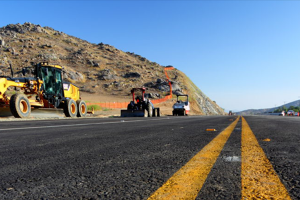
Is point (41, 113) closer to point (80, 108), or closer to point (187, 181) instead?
point (80, 108)

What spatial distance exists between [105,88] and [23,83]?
166 feet

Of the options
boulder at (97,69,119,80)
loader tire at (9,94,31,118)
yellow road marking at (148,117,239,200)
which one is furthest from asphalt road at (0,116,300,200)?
boulder at (97,69,119,80)

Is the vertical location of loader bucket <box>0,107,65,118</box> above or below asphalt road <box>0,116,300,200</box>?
above

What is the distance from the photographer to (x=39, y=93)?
13.5 metres

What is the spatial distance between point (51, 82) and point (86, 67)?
62.7 meters

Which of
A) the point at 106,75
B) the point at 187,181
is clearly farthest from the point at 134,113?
the point at 106,75

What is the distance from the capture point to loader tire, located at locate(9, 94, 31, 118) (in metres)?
11.3

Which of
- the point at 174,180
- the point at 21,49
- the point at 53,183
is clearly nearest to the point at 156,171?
the point at 174,180

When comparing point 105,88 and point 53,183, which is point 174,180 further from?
point 105,88

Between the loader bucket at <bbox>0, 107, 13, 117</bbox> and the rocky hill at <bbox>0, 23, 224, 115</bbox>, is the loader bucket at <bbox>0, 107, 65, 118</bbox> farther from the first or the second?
the rocky hill at <bbox>0, 23, 224, 115</bbox>

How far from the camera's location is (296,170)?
1768mm

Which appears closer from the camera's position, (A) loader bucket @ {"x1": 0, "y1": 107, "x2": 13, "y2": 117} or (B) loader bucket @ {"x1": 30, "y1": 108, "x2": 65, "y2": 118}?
(A) loader bucket @ {"x1": 0, "y1": 107, "x2": 13, "y2": 117}

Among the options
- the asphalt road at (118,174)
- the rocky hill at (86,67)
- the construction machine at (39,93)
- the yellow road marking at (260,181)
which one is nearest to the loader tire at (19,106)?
the construction machine at (39,93)

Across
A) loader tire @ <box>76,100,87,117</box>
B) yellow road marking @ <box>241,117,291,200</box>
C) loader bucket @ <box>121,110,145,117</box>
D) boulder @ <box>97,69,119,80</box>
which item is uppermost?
boulder @ <box>97,69,119,80</box>
